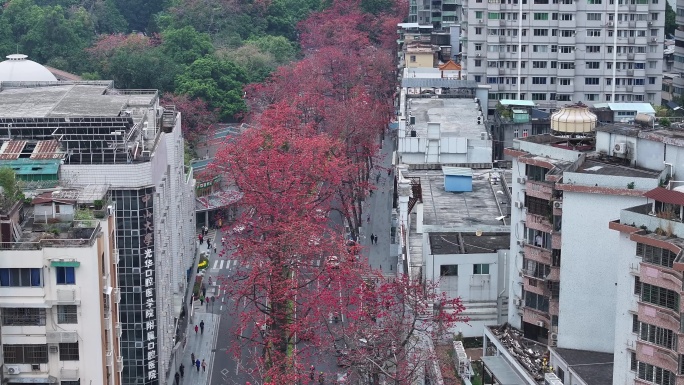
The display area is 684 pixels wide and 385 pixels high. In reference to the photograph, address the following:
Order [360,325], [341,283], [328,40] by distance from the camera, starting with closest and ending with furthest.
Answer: [360,325], [341,283], [328,40]

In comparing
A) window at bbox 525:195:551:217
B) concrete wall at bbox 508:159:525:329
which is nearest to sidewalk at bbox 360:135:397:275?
concrete wall at bbox 508:159:525:329

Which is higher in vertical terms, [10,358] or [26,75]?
[26,75]

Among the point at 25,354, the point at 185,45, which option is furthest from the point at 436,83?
the point at 25,354

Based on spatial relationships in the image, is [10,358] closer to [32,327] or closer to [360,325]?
[32,327]

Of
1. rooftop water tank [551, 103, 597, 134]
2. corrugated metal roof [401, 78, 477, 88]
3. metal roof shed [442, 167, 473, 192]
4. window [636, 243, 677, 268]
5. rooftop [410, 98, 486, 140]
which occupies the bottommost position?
metal roof shed [442, 167, 473, 192]

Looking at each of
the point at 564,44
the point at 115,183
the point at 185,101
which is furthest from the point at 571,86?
the point at 115,183

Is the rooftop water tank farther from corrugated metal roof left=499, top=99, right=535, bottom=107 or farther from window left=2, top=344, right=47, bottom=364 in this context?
corrugated metal roof left=499, top=99, right=535, bottom=107

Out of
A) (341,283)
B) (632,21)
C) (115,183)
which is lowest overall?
(341,283)
